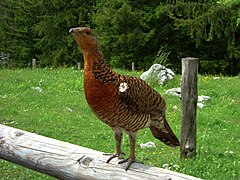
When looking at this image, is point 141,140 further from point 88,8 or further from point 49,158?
point 88,8

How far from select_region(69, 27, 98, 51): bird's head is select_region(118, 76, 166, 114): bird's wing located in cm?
31

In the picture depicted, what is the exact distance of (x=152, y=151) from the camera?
6812mm

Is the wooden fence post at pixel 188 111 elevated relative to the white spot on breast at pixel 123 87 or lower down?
lower down

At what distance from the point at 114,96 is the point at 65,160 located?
0.52m

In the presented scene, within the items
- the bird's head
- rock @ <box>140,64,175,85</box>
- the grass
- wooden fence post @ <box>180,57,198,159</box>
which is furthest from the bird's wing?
rock @ <box>140,64,175,85</box>

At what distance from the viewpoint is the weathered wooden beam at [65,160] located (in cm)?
289

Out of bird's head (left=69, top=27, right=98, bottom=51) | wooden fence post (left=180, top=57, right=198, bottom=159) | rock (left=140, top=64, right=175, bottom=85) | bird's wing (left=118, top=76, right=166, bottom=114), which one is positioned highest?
bird's head (left=69, top=27, right=98, bottom=51)

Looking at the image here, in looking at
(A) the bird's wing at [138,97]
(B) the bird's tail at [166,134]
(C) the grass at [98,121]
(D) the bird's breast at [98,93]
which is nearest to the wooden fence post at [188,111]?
(C) the grass at [98,121]

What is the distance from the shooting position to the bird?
285cm

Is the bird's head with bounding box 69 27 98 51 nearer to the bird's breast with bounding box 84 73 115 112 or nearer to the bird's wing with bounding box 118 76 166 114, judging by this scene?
the bird's breast with bounding box 84 73 115 112

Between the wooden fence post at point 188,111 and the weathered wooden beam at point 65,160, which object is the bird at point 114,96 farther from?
the wooden fence post at point 188,111

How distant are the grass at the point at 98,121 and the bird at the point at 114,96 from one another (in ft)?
7.83

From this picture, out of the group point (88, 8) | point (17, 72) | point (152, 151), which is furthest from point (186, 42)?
point (152, 151)

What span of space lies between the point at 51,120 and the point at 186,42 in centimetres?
1704
